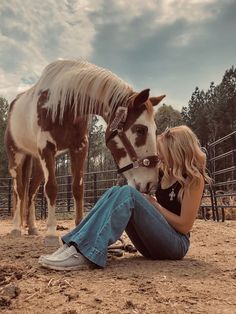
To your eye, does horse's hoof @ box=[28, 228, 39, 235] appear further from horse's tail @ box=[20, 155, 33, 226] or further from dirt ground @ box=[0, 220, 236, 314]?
dirt ground @ box=[0, 220, 236, 314]

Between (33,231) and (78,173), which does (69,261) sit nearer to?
(78,173)

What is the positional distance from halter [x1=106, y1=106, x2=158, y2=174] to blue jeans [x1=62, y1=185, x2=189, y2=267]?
0.78 m

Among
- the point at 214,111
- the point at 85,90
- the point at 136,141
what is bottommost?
the point at 136,141

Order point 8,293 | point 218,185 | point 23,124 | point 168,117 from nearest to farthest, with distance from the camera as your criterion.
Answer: point 8,293 < point 23,124 < point 218,185 < point 168,117

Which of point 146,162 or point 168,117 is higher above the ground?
point 168,117

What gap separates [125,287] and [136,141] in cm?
168

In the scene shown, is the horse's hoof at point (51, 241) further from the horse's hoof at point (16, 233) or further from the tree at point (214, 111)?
the tree at point (214, 111)

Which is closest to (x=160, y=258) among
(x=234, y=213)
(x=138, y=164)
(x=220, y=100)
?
(x=138, y=164)

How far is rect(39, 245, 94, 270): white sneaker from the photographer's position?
8.01 feet

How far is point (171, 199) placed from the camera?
280 cm

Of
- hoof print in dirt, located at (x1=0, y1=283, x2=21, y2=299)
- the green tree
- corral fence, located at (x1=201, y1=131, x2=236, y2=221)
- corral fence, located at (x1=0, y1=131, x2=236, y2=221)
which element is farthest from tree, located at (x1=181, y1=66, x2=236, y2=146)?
hoof print in dirt, located at (x1=0, y1=283, x2=21, y2=299)

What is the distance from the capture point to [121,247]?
3260mm

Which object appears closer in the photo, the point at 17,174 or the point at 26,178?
the point at 17,174

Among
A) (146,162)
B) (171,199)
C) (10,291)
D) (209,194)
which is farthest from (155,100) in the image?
(209,194)
